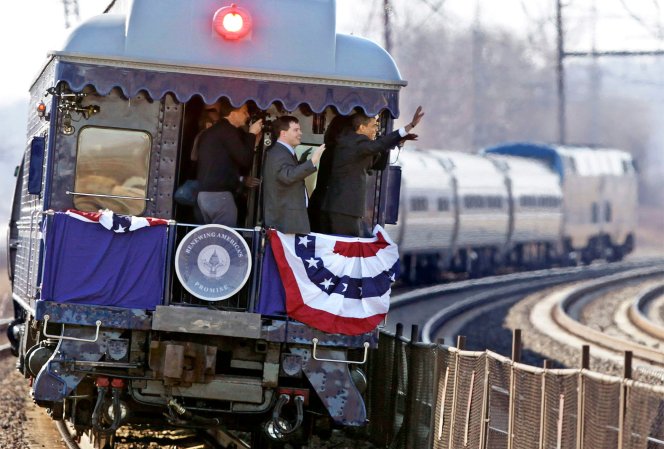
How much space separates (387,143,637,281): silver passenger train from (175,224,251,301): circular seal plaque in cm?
1964

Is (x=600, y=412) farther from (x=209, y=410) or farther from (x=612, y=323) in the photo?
(x=612, y=323)

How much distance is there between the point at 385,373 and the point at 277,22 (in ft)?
12.8

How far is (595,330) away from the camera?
27.1m

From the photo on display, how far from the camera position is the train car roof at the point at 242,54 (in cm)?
1060

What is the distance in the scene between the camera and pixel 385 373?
13305mm

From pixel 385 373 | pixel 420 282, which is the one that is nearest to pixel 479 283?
pixel 420 282

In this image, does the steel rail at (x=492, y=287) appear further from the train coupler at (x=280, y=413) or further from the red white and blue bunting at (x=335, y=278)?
the train coupler at (x=280, y=413)

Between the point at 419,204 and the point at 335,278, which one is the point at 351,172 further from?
the point at 419,204

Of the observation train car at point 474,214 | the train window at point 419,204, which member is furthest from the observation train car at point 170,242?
the train window at point 419,204

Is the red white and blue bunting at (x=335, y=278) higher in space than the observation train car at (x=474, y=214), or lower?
lower

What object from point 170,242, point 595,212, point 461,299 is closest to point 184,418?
point 170,242

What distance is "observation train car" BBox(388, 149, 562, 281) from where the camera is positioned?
118 feet

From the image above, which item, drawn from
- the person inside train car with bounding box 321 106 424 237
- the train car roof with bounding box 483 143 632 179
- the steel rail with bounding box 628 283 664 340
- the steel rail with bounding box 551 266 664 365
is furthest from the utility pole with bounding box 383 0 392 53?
the person inside train car with bounding box 321 106 424 237

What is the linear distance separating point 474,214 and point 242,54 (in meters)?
29.1
